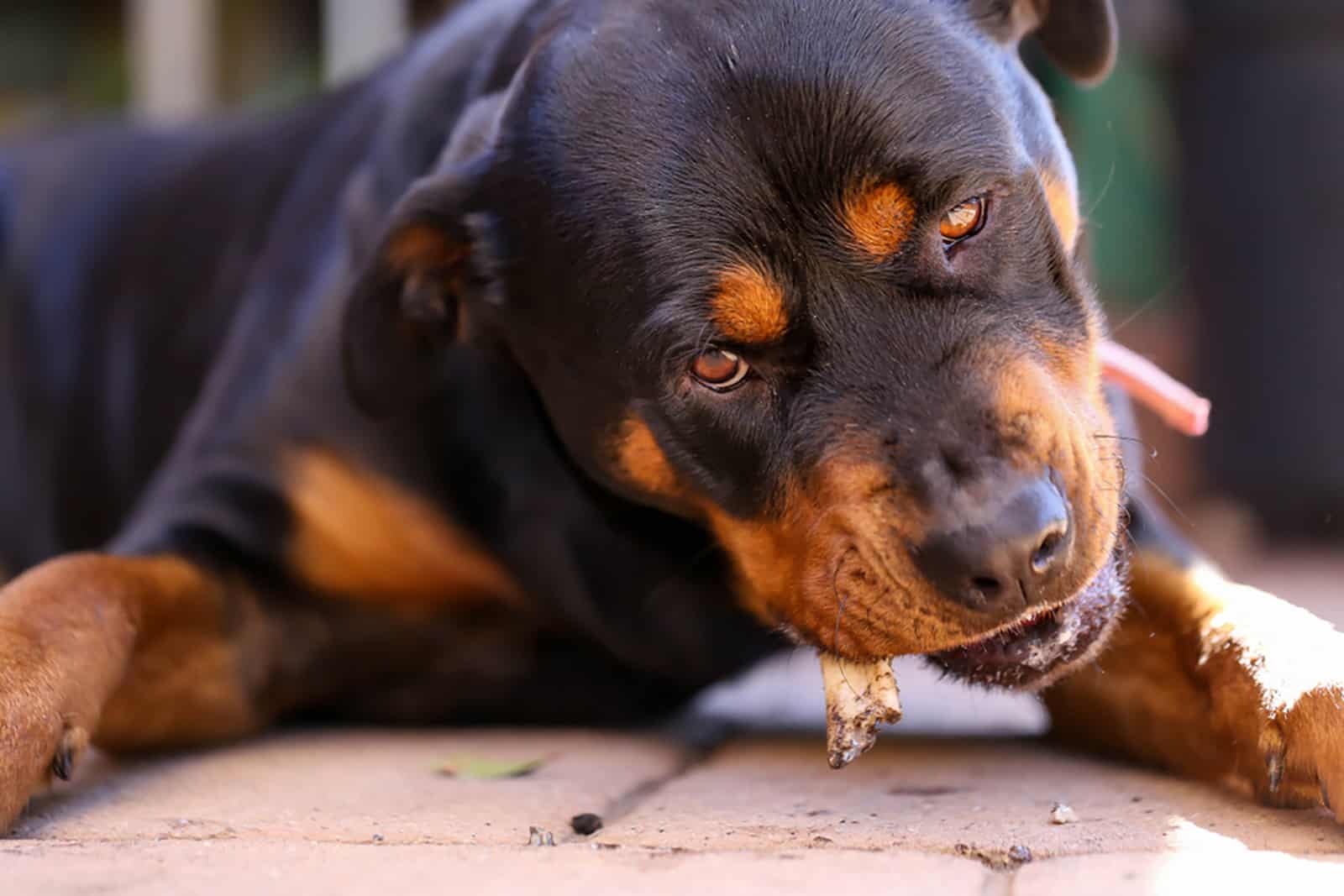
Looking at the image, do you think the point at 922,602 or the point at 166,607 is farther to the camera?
the point at 166,607

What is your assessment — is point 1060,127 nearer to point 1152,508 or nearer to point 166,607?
point 1152,508

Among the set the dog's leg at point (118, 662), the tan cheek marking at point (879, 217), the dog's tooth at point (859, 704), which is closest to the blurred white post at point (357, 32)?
the dog's leg at point (118, 662)

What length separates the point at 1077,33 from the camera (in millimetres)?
2896

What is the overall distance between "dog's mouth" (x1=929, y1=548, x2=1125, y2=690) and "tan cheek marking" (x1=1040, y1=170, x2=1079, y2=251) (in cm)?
53

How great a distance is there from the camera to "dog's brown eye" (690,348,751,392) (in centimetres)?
235

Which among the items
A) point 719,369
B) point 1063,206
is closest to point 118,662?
point 719,369

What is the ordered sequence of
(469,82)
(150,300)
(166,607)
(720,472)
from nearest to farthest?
(720,472)
(166,607)
(469,82)
(150,300)

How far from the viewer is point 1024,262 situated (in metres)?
2.38

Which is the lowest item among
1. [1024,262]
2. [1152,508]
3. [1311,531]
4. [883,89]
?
[1311,531]

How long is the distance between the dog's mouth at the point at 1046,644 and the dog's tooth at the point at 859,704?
88mm

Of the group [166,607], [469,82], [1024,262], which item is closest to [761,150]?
[1024,262]

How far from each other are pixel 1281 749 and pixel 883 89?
1011 mm

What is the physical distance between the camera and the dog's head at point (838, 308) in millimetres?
2143

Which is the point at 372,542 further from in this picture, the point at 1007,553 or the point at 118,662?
the point at 1007,553
